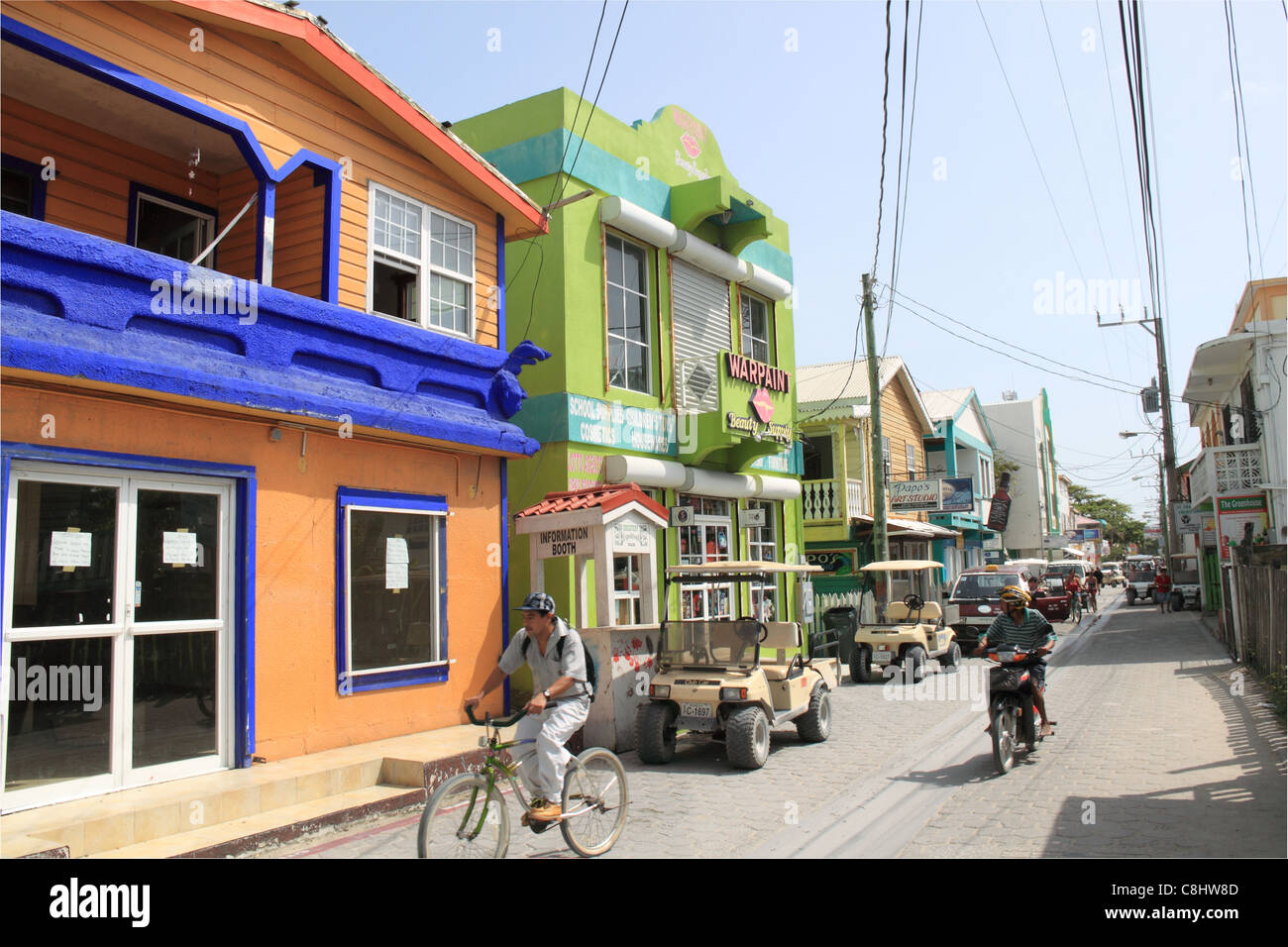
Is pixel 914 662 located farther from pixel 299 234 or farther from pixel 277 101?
pixel 277 101

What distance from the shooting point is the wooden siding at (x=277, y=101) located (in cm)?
758

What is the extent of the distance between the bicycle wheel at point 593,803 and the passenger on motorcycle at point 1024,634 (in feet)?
14.7

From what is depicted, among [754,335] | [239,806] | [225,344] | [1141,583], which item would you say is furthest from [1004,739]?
[1141,583]

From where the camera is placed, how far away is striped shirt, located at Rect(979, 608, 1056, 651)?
9156 millimetres

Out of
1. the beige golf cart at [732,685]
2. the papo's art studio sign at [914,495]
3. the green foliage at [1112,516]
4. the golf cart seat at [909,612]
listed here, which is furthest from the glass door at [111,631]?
the green foliage at [1112,516]

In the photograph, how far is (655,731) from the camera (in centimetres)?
Result: 940

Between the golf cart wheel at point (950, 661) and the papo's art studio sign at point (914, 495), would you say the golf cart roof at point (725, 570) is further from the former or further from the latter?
the papo's art studio sign at point (914, 495)

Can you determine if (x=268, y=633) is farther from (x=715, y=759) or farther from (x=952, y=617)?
(x=952, y=617)

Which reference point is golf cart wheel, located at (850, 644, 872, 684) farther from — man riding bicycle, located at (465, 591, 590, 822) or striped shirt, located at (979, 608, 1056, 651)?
man riding bicycle, located at (465, 591, 590, 822)

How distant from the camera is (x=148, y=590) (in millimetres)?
7266

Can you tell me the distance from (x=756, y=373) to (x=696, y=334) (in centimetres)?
125
